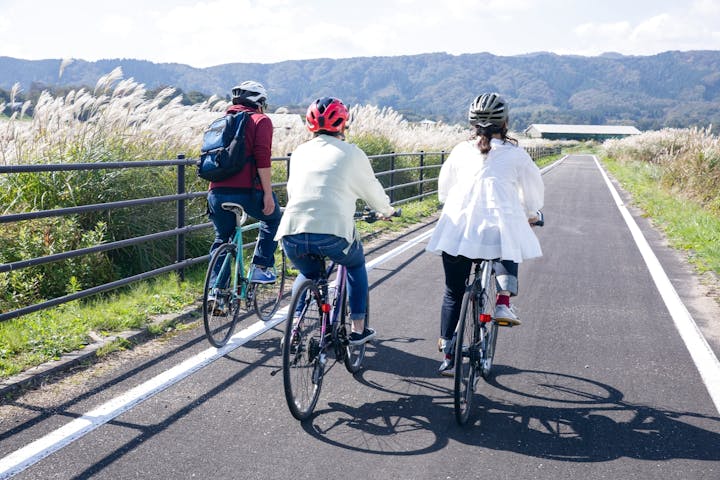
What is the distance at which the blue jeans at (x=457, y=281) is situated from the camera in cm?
433

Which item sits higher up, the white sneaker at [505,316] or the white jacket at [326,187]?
the white jacket at [326,187]

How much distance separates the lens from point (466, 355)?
4.17 meters

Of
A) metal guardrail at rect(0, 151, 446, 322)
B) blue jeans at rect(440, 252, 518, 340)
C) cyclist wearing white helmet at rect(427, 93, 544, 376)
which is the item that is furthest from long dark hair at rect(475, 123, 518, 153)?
metal guardrail at rect(0, 151, 446, 322)

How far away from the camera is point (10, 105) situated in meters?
8.47

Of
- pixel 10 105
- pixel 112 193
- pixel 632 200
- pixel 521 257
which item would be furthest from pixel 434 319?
pixel 632 200

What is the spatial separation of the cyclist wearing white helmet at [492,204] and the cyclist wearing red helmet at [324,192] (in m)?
0.54

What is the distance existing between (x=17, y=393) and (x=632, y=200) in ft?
63.0

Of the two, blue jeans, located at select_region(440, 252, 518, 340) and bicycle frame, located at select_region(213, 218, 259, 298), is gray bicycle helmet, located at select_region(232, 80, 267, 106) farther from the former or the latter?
blue jeans, located at select_region(440, 252, 518, 340)

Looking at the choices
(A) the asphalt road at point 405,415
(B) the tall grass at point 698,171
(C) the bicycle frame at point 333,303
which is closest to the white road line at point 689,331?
(A) the asphalt road at point 405,415

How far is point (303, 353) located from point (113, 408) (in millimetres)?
1184

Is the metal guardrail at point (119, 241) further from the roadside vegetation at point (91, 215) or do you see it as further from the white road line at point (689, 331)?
the white road line at point (689, 331)

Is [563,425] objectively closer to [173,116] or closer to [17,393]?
[17,393]

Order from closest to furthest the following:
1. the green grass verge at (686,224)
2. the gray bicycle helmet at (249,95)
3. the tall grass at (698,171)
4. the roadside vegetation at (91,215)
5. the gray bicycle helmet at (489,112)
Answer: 1. the gray bicycle helmet at (489,112)
2. the gray bicycle helmet at (249,95)
3. the roadside vegetation at (91,215)
4. the green grass verge at (686,224)
5. the tall grass at (698,171)

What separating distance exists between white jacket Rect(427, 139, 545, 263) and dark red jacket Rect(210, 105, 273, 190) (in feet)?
5.74
